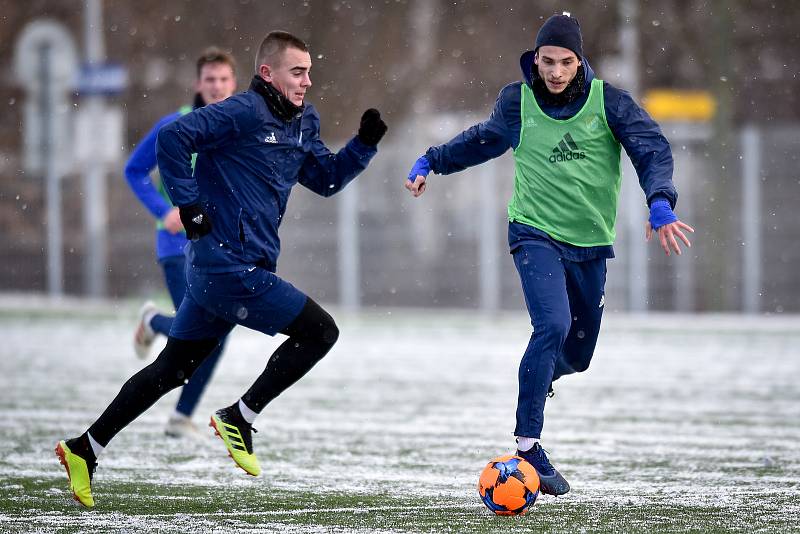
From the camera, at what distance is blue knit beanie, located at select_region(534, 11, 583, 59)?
711cm

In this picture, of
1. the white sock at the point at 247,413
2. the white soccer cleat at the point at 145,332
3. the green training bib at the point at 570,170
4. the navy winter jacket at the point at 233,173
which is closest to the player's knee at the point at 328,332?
the navy winter jacket at the point at 233,173

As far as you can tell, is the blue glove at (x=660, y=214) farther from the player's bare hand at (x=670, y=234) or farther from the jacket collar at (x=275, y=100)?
the jacket collar at (x=275, y=100)

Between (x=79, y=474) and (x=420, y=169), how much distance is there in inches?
81.4

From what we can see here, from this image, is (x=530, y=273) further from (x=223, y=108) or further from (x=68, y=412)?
(x=68, y=412)

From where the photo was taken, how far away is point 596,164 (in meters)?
7.29

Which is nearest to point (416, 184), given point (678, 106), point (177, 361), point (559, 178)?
point (559, 178)

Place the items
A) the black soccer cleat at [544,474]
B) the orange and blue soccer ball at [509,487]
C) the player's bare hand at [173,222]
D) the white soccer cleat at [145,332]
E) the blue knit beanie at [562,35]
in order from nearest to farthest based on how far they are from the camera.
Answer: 1. the orange and blue soccer ball at [509,487]
2. the black soccer cleat at [544,474]
3. the blue knit beanie at [562,35]
4. the player's bare hand at [173,222]
5. the white soccer cleat at [145,332]

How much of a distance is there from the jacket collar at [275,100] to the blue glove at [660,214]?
5.35 feet

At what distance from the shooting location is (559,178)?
7.28 meters

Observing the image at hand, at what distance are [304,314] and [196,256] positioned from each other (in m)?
0.55

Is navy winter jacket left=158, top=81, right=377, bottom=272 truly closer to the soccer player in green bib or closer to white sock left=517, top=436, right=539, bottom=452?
the soccer player in green bib

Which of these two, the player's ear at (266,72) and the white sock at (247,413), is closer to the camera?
the player's ear at (266,72)

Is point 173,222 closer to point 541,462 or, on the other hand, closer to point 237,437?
point 237,437

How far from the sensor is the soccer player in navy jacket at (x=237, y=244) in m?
6.91
